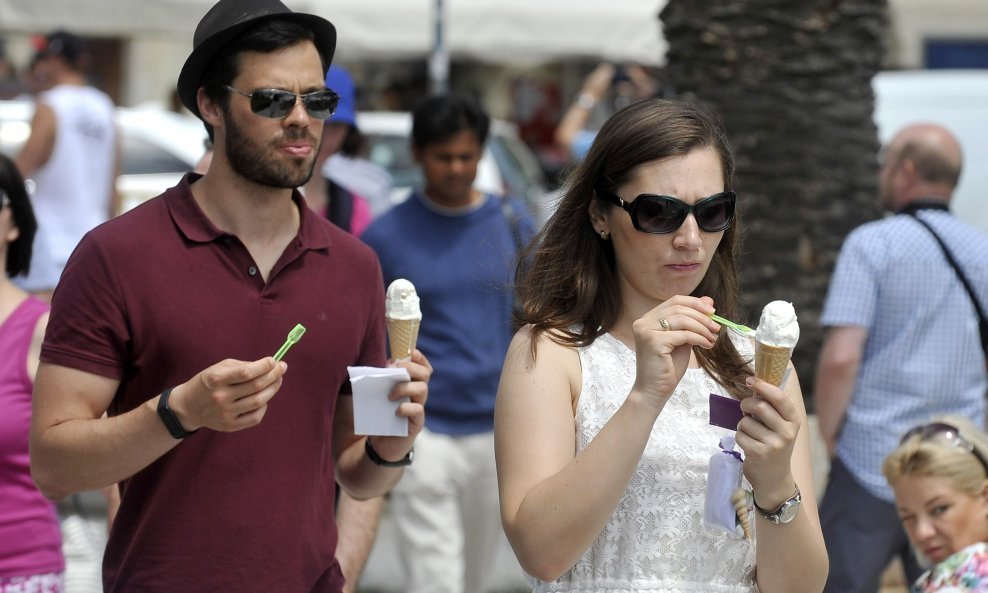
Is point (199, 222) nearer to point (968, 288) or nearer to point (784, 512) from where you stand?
point (784, 512)

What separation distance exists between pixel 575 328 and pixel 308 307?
599 mm

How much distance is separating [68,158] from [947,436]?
5.01 meters

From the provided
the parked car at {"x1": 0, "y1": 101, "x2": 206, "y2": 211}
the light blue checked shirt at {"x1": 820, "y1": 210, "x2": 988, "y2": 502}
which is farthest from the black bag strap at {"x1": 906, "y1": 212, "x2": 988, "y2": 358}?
the parked car at {"x1": 0, "y1": 101, "x2": 206, "y2": 211}

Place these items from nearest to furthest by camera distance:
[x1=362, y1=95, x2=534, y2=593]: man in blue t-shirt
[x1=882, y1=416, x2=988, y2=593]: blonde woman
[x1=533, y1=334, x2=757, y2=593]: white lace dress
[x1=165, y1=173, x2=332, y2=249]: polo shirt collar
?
[x1=533, y1=334, x2=757, y2=593]: white lace dress < [x1=165, y1=173, x2=332, y2=249]: polo shirt collar < [x1=882, y1=416, x2=988, y2=593]: blonde woman < [x1=362, y1=95, x2=534, y2=593]: man in blue t-shirt

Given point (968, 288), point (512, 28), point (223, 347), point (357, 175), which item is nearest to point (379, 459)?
point (223, 347)

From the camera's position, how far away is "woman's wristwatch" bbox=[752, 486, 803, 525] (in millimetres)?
2576

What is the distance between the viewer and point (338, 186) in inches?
225

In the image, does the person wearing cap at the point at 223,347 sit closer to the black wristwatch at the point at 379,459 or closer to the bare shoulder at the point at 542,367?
the black wristwatch at the point at 379,459

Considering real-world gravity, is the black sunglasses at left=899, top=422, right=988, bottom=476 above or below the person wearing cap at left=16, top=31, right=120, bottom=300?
below

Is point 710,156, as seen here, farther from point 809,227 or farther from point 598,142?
point 809,227

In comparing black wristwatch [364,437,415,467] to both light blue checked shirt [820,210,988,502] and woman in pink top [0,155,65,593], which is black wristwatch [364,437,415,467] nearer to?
woman in pink top [0,155,65,593]

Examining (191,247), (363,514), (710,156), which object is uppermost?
(710,156)

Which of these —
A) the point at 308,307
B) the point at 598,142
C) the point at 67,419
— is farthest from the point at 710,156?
the point at 67,419

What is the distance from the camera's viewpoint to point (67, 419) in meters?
2.85
